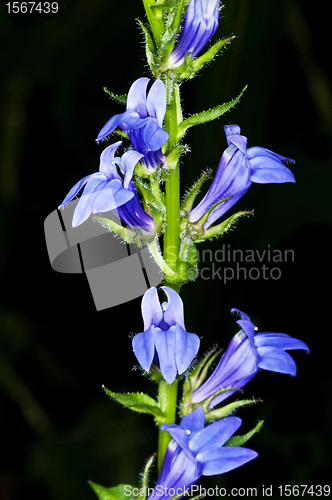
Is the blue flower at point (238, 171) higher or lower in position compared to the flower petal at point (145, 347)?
higher

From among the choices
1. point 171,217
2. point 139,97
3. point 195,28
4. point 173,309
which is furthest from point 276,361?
point 195,28

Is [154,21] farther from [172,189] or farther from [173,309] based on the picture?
[173,309]

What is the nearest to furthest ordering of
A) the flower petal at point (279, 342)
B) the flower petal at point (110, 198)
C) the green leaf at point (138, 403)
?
the flower petal at point (110, 198)
the green leaf at point (138, 403)
the flower petal at point (279, 342)

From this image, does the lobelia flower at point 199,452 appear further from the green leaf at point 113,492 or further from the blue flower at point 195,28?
the blue flower at point 195,28

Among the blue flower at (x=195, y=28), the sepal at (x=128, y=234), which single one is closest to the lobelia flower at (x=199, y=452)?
the sepal at (x=128, y=234)

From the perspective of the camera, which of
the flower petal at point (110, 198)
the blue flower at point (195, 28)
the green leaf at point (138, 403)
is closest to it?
the flower petal at point (110, 198)

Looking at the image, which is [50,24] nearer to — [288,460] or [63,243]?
[63,243]
